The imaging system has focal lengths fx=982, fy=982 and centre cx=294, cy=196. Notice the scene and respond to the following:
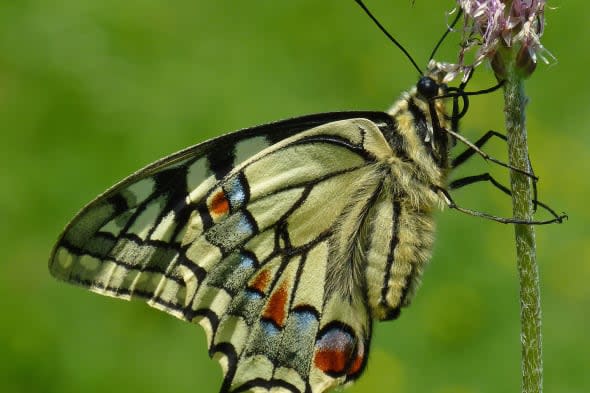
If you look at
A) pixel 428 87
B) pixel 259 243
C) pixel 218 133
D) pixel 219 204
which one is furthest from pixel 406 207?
pixel 218 133

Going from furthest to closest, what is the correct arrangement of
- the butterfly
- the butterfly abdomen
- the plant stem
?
the butterfly, the butterfly abdomen, the plant stem

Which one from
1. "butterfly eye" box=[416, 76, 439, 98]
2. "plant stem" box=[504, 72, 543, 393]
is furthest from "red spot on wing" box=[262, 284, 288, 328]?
"plant stem" box=[504, 72, 543, 393]

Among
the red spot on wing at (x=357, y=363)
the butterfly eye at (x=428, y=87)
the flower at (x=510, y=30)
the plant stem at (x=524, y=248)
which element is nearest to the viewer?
the plant stem at (x=524, y=248)

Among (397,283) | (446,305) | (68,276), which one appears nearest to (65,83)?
(446,305)

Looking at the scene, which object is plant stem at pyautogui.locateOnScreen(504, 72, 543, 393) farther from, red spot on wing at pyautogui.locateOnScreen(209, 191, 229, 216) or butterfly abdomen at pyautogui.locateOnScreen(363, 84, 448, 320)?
red spot on wing at pyautogui.locateOnScreen(209, 191, 229, 216)

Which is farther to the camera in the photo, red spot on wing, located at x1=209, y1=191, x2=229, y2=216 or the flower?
red spot on wing, located at x1=209, y1=191, x2=229, y2=216

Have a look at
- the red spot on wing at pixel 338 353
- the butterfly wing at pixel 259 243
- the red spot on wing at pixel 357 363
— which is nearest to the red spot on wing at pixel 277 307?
the butterfly wing at pixel 259 243

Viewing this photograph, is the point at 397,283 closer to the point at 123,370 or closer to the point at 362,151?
the point at 362,151

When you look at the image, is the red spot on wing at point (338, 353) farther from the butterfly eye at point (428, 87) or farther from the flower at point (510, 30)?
the flower at point (510, 30)
